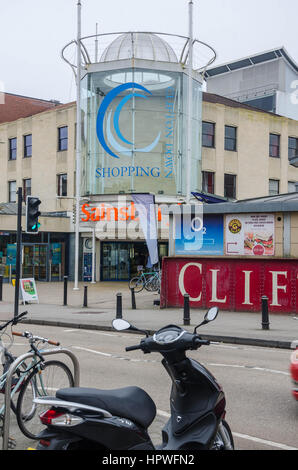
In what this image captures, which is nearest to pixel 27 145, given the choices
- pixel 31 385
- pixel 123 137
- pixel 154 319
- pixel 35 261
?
pixel 123 137

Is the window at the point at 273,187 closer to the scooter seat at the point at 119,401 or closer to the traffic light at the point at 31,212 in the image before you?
the traffic light at the point at 31,212

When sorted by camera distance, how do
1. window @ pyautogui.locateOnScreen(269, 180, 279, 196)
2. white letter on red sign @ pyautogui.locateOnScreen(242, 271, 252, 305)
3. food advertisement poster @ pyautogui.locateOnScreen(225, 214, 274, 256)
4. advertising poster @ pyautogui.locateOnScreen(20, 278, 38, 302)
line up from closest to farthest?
white letter on red sign @ pyautogui.locateOnScreen(242, 271, 252, 305) → food advertisement poster @ pyautogui.locateOnScreen(225, 214, 274, 256) → advertising poster @ pyautogui.locateOnScreen(20, 278, 38, 302) → window @ pyautogui.locateOnScreen(269, 180, 279, 196)

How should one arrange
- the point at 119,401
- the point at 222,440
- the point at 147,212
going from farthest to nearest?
the point at 147,212 → the point at 222,440 → the point at 119,401

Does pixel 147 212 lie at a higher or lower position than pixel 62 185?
lower

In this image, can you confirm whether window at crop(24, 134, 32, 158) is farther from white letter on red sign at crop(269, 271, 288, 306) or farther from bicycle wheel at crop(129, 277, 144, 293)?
white letter on red sign at crop(269, 271, 288, 306)

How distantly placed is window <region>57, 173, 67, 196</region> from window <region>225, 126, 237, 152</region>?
1199 cm

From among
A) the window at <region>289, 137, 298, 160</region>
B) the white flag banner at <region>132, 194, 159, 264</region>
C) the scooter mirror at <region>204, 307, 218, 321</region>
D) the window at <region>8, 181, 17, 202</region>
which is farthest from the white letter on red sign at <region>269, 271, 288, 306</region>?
the window at <region>8, 181, 17, 202</region>

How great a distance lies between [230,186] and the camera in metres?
37.4

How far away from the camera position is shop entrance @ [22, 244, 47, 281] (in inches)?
1307

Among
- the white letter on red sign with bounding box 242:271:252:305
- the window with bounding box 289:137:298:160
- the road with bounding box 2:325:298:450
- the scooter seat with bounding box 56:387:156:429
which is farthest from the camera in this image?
the window with bounding box 289:137:298:160

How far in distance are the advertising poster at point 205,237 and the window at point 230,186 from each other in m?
19.9

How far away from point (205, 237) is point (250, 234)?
1593 mm

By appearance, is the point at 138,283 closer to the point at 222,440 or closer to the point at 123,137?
the point at 123,137
